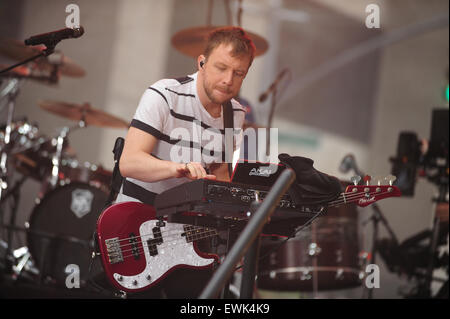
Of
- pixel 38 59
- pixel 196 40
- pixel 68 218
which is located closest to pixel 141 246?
pixel 196 40

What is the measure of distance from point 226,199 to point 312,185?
0.97 ft

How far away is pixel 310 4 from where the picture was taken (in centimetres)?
680

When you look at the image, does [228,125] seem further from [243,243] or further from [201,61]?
[243,243]

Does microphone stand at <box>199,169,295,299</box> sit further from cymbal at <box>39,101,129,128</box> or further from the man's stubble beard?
cymbal at <box>39,101,129,128</box>

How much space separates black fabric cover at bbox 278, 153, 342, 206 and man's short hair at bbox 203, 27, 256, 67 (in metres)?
0.54

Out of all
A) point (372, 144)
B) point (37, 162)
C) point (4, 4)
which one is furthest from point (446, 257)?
point (4, 4)

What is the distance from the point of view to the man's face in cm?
205

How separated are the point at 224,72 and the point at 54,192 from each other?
7.08 ft

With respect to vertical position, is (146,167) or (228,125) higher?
(228,125)

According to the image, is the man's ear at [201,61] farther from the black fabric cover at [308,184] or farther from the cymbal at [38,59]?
the cymbal at [38,59]

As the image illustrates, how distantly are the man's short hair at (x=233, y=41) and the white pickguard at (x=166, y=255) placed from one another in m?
0.74

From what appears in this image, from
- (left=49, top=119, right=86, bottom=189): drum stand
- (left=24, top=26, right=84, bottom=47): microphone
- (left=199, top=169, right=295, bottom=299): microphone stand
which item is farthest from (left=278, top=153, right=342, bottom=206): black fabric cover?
(left=49, top=119, right=86, bottom=189): drum stand

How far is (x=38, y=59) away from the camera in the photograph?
352 centimetres
